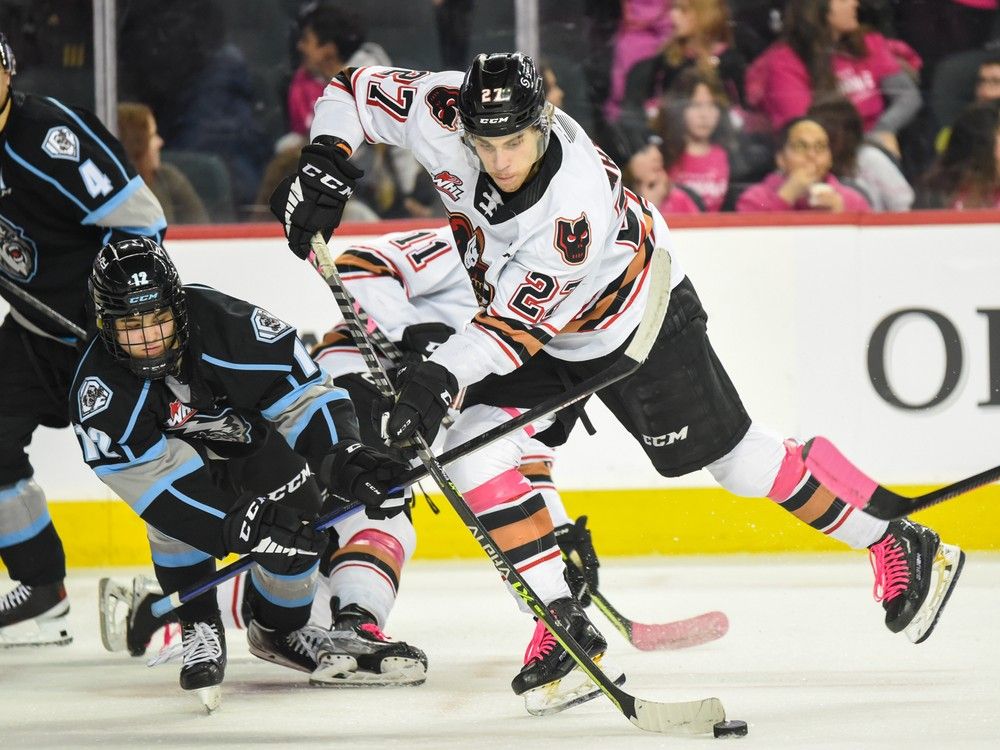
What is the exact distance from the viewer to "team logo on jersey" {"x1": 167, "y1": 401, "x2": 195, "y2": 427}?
9.70 feet

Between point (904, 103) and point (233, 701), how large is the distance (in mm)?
2932

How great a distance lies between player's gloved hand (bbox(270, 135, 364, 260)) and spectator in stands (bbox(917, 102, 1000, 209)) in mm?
2342

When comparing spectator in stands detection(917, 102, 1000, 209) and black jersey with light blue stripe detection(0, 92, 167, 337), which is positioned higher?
black jersey with light blue stripe detection(0, 92, 167, 337)

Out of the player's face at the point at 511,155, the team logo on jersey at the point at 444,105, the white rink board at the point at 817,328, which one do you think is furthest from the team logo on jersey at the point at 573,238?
the white rink board at the point at 817,328

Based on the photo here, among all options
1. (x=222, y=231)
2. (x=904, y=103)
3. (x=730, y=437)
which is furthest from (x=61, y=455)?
(x=904, y=103)

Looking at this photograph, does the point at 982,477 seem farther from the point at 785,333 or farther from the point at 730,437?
the point at 785,333

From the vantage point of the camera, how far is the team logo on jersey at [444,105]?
2971 mm

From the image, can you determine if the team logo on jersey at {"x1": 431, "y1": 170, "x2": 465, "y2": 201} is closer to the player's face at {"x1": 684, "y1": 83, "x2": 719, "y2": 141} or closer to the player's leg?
the player's leg

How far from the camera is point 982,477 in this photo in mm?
2965

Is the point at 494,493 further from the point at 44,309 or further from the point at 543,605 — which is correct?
the point at 44,309

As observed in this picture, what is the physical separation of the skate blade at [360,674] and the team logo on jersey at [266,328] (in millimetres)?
658

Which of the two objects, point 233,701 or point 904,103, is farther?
point 904,103

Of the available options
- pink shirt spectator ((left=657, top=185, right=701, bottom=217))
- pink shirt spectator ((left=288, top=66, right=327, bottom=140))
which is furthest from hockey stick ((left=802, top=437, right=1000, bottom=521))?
pink shirt spectator ((left=288, top=66, right=327, bottom=140))

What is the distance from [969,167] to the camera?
187 inches
